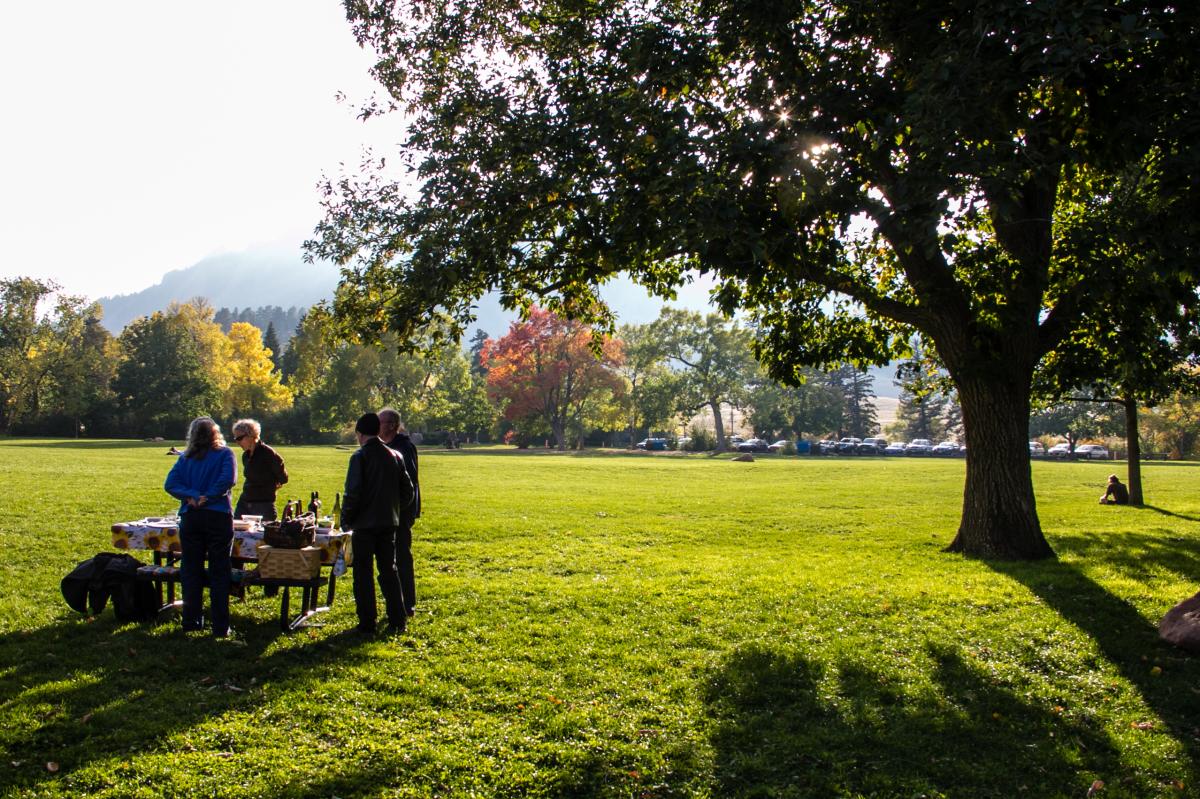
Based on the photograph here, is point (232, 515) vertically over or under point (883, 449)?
over

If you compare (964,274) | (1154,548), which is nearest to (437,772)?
(964,274)

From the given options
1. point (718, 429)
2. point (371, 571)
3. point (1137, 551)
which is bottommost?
point (1137, 551)

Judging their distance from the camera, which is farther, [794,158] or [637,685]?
[794,158]

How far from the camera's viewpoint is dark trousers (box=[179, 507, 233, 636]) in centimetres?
738

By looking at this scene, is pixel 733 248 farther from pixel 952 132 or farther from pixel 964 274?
pixel 964 274

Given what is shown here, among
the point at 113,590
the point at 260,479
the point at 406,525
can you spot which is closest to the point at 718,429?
the point at 260,479

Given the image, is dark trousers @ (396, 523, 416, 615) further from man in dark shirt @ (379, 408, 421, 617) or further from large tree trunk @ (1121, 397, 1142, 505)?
large tree trunk @ (1121, 397, 1142, 505)

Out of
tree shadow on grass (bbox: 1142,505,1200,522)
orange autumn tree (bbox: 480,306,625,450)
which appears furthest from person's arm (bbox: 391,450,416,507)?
orange autumn tree (bbox: 480,306,625,450)

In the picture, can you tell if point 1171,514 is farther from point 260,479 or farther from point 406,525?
point 260,479

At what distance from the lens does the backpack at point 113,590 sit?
26.1ft

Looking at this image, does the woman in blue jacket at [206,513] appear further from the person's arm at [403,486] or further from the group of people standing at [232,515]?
the person's arm at [403,486]

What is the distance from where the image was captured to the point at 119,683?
6.22 meters

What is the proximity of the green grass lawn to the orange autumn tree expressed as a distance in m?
56.7

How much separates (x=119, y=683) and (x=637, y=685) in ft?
14.2
